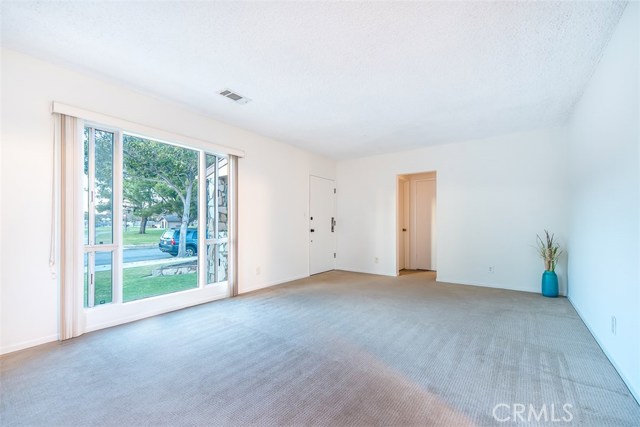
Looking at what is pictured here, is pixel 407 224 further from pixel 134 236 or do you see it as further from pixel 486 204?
pixel 134 236

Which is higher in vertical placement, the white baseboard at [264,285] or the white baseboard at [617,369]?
the white baseboard at [617,369]

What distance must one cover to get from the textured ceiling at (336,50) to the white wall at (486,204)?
37.5 inches

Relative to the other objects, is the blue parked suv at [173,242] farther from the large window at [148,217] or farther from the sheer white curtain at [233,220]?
the sheer white curtain at [233,220]

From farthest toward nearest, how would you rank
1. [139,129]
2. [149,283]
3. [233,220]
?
[149,283] → [233,220] → [139,129]

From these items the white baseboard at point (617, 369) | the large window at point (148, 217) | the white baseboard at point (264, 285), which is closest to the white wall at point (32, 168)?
the large window at point (148, 217)

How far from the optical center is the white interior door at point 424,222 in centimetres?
664

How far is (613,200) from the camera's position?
7.25 feet

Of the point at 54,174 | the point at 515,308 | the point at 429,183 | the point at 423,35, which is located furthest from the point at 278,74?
the point at 429,183

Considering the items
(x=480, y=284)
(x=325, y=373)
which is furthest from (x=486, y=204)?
(x=325, y=373)

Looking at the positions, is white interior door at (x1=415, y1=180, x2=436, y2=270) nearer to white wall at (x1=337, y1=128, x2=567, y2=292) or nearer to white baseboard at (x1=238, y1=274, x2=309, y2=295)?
white wall at (x1=337, y1=128, x2=567, y2=292)

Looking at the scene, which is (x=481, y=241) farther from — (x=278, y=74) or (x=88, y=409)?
(x=88, y=409)

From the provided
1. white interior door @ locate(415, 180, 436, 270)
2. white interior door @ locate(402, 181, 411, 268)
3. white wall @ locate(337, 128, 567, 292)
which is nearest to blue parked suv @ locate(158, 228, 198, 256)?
white wall @ locate(337, 128, 567, 292)

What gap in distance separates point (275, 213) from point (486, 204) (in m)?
3.67

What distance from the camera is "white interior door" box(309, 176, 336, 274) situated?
600 cm
